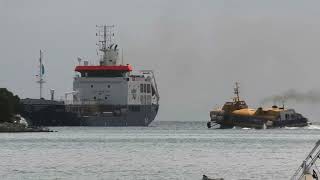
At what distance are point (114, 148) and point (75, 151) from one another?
337 inches

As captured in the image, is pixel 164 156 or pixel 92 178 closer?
pixel 92 178

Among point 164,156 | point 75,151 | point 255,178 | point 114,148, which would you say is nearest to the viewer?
point 255,178

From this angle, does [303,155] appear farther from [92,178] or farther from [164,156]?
[92,178]

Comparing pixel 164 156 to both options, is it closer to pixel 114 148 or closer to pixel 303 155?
pixel 303 155

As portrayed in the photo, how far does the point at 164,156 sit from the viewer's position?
350 ft

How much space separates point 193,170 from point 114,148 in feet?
136

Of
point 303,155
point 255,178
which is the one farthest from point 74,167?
point 303,155

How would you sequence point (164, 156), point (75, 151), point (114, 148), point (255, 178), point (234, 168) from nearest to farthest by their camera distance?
point (255, 178) → point (234, 168) → point (164, 156) → point (75, 151) → point (114, 148)

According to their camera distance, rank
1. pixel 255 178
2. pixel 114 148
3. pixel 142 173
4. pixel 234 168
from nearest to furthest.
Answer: pixel 255 178
pixel 142 173
pixel 234 168
pixel 114 148

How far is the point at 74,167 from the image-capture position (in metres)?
89.5

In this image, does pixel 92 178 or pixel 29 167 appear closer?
pixel 92 178

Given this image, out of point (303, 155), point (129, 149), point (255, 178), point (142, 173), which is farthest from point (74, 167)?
point (129, 149)

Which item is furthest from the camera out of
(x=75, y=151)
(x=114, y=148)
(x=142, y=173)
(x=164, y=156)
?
(x=114, y=148)

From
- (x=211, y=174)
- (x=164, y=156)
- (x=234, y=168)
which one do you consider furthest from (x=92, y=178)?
(x=164, y=156)
